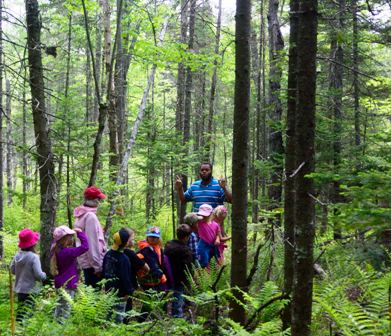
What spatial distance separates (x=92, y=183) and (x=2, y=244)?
4.80 m

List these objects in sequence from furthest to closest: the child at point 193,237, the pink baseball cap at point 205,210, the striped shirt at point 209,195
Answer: the striped shirt at point 209,195, the pink baseball cap at point 205,210, the child at point 193,237

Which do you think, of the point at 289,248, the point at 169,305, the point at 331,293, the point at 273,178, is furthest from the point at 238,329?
the point at 273,178

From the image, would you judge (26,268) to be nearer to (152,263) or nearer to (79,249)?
(79,249)

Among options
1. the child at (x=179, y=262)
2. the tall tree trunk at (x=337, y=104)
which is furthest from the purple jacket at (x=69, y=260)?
the tall tree trunk at (x=337, y=104)

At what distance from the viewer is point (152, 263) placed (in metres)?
6.29

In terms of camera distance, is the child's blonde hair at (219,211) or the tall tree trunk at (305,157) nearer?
the tall tree trunk at (305,157)

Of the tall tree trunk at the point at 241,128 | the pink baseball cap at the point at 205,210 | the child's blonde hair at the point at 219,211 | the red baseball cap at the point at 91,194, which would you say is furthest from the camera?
the child's blonde hair at the point at 219,211

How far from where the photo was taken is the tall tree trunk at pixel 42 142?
7.48 m

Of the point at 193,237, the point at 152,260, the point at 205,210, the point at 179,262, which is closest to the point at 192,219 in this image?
the point at 193,237

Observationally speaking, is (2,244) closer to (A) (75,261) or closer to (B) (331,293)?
(A) (75,261)

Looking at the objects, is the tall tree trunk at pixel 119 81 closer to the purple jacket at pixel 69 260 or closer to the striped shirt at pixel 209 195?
the striped shirt at pixel 209 195

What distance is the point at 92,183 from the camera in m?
8.06

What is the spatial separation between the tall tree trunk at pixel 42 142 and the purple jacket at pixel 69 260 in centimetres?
167

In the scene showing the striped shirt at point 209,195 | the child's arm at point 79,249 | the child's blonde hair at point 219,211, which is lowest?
the child's arm at point 79,249
